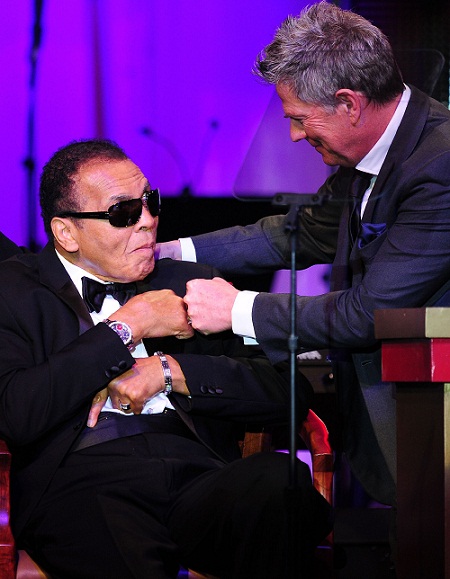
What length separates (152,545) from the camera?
216 centimetres

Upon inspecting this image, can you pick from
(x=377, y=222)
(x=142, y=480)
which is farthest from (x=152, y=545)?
(x=377, y=222)

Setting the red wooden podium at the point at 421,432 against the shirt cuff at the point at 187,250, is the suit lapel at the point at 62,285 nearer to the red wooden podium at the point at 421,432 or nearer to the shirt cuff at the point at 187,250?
the shirt cuff at the point at 187,250

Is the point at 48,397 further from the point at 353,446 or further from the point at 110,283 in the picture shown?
the point at 353,446

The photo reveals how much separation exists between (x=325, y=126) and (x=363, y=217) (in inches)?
12.8

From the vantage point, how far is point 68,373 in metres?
2.34

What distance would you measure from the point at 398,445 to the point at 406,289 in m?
0.67

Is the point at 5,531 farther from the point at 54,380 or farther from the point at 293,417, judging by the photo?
the point at 293,417

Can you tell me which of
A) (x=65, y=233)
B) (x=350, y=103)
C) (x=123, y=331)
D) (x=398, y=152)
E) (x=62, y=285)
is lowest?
(x=123, y=331)

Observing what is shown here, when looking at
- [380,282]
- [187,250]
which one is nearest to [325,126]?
[380,282]

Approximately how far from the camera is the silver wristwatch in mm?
2467

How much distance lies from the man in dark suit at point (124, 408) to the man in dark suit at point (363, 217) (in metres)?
0.18

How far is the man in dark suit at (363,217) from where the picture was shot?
264cm

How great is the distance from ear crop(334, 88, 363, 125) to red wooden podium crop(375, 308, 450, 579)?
988 millimetres

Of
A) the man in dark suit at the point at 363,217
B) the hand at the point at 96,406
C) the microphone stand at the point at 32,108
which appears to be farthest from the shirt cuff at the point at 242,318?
the microphone stand at the point at 32,108
